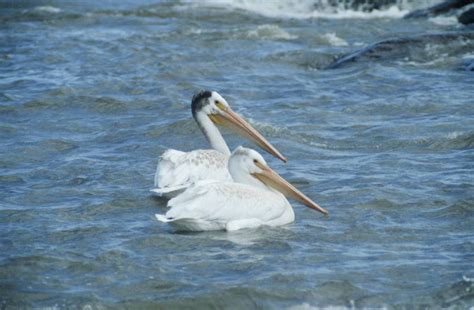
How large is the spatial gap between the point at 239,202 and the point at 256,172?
1.58ft

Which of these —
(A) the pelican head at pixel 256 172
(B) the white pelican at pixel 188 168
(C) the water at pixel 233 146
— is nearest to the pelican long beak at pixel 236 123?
(B) the white pelican at pixel 188 168

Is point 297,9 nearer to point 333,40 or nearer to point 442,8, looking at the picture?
point 442,8

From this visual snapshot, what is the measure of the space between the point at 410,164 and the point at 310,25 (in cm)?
940

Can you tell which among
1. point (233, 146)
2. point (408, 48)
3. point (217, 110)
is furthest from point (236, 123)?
point (408, 48)

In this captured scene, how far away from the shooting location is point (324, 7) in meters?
21.5

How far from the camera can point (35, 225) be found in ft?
26.0

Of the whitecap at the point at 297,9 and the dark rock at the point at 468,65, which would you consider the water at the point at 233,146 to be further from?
the whitecap at the point at 297,9

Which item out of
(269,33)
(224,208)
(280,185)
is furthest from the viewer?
(269,33)

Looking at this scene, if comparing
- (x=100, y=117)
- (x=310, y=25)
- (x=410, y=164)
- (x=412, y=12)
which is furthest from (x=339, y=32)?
(x=410, y=164)

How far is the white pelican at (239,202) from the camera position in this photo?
7609 millimetres

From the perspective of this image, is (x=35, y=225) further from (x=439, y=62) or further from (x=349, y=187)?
(x=439, y=62)

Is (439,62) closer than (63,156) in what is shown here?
No

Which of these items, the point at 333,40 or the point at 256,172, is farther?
the point at 333,40

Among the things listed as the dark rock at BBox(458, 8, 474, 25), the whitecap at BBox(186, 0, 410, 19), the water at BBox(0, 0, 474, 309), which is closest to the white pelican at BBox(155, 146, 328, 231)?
the water at BBox(0, 0, 474, 309)
